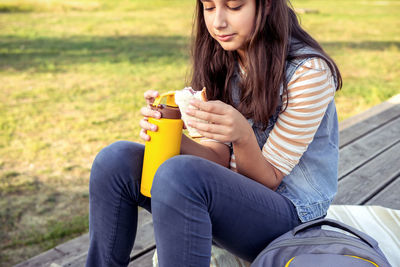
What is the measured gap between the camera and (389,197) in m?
2.44

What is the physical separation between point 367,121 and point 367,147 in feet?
1.72

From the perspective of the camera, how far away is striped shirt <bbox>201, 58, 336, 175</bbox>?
1589mm

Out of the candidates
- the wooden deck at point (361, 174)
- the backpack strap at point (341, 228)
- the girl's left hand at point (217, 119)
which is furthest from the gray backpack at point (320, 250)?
the wooden deck at point (361, 174)

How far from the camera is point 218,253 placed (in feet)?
6.07

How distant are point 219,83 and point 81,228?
4.79 feet

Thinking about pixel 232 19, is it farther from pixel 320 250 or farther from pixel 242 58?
pixel 320 250

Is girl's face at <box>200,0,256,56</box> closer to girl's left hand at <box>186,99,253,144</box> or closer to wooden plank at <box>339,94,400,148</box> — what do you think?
girl's left hand at <box>186,99,253,144</box>

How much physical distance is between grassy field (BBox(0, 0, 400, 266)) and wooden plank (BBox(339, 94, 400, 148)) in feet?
3.82

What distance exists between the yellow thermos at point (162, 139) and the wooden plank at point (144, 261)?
50 cm

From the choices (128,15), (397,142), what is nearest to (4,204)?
(397,142)

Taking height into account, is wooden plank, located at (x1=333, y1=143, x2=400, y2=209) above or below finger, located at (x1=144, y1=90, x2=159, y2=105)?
below

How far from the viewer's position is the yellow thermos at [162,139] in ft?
4.98

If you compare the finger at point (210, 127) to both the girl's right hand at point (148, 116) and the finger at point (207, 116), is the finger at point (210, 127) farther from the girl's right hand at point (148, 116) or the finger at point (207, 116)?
the girl's right hand at point (148, 116)

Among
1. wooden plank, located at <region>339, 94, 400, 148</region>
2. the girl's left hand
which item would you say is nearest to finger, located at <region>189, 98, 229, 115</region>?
the girl's left hand
